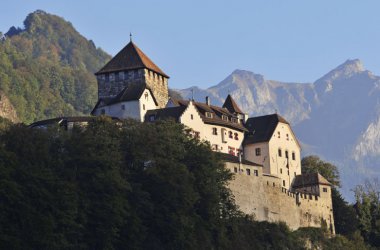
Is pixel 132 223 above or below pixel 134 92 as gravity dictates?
below

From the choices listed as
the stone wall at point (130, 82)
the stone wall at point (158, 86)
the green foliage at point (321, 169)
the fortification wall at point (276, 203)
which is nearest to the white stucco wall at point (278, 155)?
the fortification wall at point (276, 203)

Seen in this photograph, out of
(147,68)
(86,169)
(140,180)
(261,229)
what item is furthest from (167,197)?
(147,68)

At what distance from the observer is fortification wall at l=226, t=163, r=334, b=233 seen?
357ft

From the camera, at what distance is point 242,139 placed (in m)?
120

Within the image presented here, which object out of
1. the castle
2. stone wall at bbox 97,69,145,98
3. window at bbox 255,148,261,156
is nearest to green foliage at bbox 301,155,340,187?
the castle

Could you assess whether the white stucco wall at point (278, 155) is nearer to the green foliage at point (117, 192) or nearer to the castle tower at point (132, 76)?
the green foliage at point (117, 192)

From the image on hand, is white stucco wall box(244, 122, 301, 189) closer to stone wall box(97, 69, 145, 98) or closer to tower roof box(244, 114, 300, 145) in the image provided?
tower roof box(244, 114, 300, 145)

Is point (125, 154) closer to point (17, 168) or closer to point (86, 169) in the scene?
point (86, 169)

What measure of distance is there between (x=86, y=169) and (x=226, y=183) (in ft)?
61.5

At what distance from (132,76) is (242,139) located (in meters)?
14.2

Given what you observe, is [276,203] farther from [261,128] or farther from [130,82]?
[130,82]

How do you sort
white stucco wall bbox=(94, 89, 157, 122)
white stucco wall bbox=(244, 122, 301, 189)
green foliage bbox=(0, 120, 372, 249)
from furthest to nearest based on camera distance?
1. white stucco wall bbox=(244, 122, 301, 189)
2. white stucco wall bbox=(94, 89, 157, 122)
3. green foliage bbox=(0, 120, 372, 249)

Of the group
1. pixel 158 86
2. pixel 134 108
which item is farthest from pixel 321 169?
pixel 134 108

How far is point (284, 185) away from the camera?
119 metres
